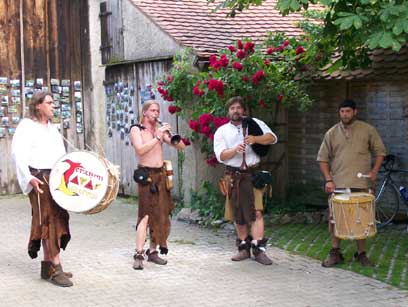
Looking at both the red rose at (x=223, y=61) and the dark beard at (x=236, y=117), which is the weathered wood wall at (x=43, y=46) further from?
the dark beard at (x=236, y=117)

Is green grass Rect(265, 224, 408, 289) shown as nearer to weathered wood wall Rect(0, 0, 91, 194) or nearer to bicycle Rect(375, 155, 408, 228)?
bicycle Rect(375, 155, 408, 228)

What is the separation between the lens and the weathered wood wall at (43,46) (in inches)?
531

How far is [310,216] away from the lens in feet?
36.4

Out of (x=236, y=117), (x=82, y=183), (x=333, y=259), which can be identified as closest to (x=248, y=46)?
(x=236, y=117)

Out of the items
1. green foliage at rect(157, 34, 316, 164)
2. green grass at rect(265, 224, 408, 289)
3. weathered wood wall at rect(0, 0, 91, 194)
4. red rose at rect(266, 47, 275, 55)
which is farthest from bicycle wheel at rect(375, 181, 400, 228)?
weathered wood wall at rect(0, 0, 91, 194)

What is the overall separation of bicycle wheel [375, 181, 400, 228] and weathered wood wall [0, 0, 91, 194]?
6.20m

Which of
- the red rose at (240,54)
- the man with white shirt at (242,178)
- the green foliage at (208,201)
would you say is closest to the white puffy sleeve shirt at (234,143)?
the man with white shirt at (242,178)

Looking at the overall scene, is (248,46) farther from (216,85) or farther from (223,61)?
(216,85)

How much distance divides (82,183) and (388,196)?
519 cm

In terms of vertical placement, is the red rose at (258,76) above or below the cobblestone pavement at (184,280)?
above

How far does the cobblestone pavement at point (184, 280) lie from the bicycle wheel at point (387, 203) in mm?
2360

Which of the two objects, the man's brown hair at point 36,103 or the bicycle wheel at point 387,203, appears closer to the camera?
the man's brown hair at point 36,103

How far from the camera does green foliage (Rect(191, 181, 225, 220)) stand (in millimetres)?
10828

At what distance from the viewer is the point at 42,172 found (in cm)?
730
